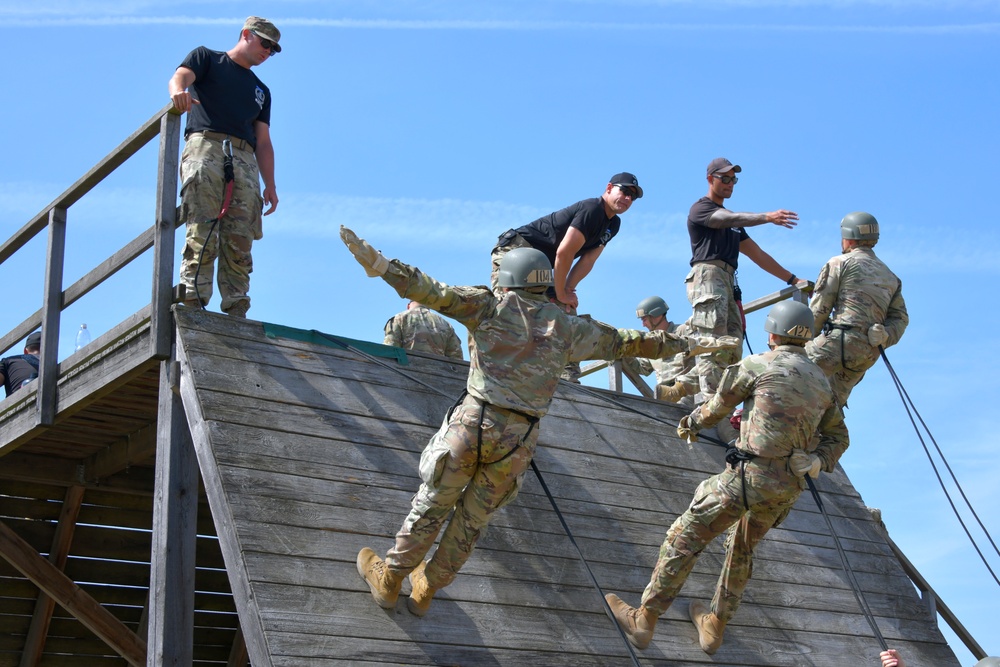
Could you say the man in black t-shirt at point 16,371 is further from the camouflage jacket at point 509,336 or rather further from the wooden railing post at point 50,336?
the camouflage jacket at point 509,336

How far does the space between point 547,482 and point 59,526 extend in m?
4.85

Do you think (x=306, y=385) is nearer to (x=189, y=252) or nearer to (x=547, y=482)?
(x=189, y=252)

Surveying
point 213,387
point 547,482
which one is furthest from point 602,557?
point 213,387

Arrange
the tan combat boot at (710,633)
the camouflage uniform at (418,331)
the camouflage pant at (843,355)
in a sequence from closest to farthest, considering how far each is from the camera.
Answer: the tan combat boot at (710,633)
the camouflage pant at (843,355)
the camouflage uniform at (418,331)

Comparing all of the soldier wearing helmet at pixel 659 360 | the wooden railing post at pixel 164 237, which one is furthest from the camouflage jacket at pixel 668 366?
the wooden railing post at pixel 164 237

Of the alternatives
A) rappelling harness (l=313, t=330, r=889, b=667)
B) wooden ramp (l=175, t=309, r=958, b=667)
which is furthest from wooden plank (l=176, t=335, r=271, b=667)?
rappelling harness (l=313, t=330, r=889, b=667)

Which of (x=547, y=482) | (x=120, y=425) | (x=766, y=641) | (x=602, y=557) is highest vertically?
(x=120, y=425)

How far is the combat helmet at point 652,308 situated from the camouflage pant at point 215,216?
5814mm

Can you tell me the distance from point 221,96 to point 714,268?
4.39m

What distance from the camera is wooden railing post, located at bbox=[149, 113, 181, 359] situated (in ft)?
26.3

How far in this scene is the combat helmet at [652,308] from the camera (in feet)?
44.7

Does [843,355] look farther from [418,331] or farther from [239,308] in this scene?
[239,308]

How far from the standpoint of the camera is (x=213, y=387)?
762 centimetres

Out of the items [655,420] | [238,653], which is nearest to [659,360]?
[655,420]
